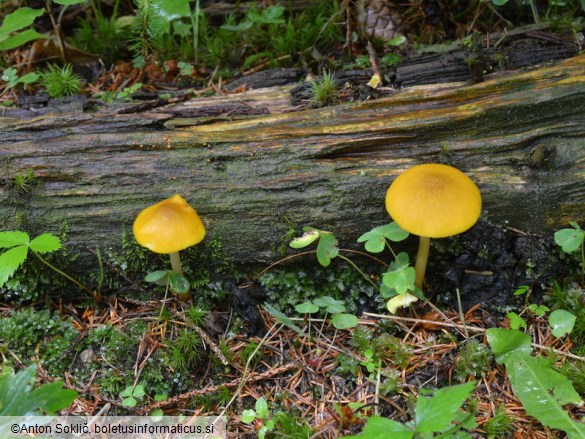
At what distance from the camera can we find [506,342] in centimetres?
297

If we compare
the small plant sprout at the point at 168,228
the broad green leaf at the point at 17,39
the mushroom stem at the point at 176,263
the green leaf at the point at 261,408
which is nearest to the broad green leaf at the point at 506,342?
the green leaf at the point at 261,408

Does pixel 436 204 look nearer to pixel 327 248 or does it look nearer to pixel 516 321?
pixel 327 248

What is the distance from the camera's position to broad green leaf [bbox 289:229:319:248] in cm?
320

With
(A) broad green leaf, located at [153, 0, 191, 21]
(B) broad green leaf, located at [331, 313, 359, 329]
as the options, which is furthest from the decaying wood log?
(A) broad green leaf, located at [153, 0, 191, 21]

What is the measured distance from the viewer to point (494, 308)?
3316 mm

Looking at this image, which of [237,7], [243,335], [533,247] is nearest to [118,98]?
[237,7]

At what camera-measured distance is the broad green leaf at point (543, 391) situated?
259 centimetres

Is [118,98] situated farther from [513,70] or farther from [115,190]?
[513,70]

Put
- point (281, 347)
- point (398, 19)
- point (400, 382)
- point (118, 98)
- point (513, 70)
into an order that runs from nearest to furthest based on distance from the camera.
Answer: point (400, 382) → point (281, 347) → point (513, 70) → point (118, 98) → point (398, 19)

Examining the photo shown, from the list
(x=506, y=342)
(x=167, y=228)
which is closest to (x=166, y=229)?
(x=167, y=228)

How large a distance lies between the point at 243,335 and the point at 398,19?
347 cm

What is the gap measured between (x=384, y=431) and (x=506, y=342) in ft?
3.62

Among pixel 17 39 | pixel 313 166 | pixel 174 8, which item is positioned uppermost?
pixel 174 8

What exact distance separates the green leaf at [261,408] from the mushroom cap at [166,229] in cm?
95
